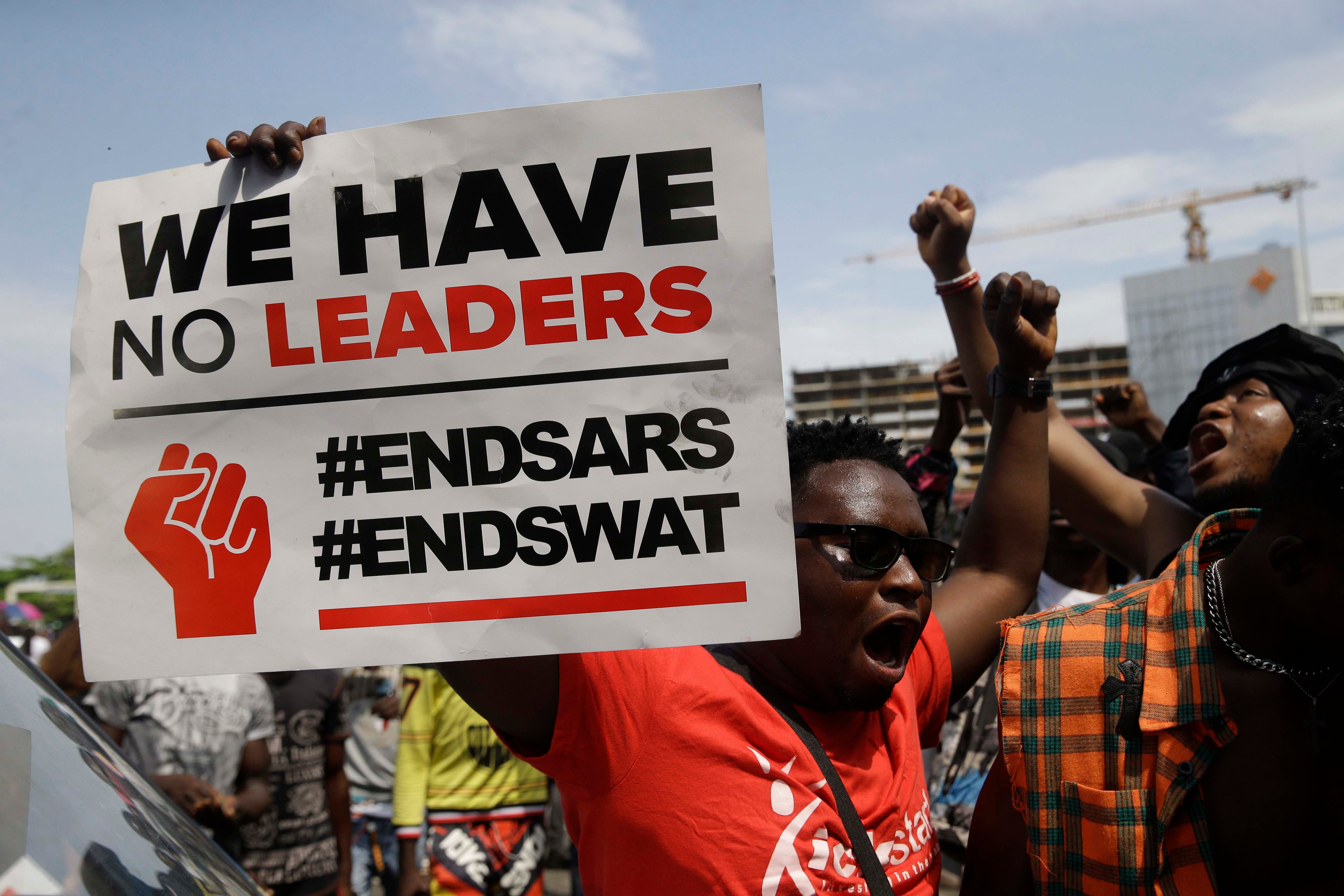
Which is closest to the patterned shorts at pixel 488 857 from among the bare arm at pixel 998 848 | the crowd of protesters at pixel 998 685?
the crowd of protesters at pixel 998 685

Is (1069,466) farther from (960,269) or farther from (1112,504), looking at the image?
(960,269)

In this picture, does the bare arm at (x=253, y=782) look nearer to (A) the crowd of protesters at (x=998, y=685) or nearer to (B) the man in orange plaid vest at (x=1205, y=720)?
(A) the crowd of protesters at (x=998, y=685)

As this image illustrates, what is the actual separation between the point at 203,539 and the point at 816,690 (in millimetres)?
1069

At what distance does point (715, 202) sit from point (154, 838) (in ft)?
3.15

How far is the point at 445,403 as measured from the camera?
4.00ft

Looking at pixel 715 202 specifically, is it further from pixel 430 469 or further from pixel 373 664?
pixel 373 664

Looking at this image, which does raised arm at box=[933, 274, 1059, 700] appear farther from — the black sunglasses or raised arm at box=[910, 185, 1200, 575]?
the black sunglasses

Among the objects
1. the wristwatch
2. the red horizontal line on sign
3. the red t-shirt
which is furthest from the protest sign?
the wristwatch

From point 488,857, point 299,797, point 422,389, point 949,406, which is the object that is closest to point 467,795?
Result: point 488,857

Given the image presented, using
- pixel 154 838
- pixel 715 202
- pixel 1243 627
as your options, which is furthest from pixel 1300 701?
pixel 154 838

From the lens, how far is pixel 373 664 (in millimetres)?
1157

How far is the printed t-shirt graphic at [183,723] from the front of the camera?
13.0ft

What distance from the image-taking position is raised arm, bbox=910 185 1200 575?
96.8 inches

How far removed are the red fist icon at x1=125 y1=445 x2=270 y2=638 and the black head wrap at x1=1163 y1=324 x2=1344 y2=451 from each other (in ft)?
7.28
